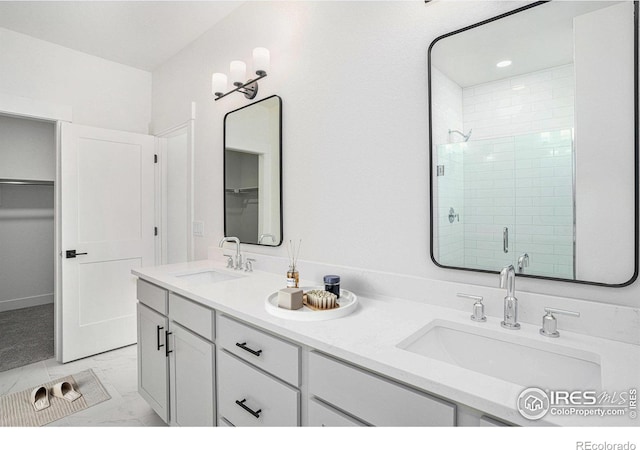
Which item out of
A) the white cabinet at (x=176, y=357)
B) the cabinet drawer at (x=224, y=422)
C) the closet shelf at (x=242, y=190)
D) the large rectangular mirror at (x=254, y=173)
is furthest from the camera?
the closet shelf at (x=242, y=190)

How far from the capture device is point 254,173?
85.3 inches

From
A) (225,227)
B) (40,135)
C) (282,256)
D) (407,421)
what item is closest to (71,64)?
(40,135)

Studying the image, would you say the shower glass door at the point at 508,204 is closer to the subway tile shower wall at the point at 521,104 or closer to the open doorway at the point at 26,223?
the subway tile shower wall at the point at 521,104

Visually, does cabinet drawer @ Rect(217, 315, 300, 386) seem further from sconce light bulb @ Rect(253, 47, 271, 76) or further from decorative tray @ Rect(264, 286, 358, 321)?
sconce light bulb @ Rect(253, 47, 271, 76)

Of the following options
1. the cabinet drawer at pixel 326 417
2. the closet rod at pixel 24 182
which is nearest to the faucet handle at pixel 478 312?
the cabinet drawer at pixel 326 417

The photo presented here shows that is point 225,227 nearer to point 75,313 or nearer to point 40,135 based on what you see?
point 75,313

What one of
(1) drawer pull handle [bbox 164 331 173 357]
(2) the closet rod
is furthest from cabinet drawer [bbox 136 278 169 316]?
(2) the closet rod

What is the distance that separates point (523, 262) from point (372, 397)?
70 centimetres

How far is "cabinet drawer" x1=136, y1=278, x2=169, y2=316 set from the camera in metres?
1.78

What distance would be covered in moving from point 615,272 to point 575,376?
0.34 m

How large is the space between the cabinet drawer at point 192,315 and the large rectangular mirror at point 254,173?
62 centimetres

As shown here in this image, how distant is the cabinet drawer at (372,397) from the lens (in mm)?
784

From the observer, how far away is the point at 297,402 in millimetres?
1066

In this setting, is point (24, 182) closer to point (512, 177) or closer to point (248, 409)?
point (248, 409)
